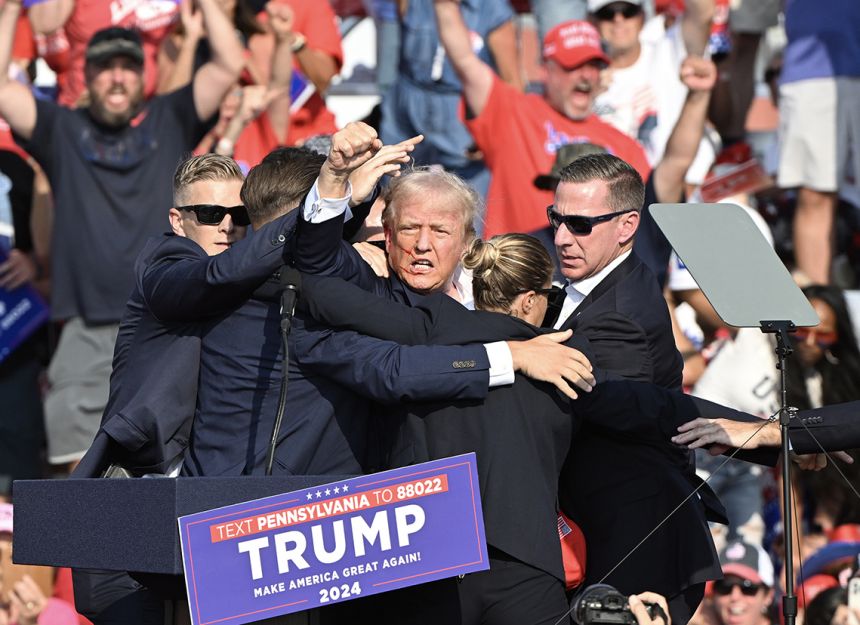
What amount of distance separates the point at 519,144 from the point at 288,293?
375 centimetres

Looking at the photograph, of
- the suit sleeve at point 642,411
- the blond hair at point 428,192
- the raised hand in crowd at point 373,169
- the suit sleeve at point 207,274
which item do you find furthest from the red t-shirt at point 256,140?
the suit sleeve at point 642,411

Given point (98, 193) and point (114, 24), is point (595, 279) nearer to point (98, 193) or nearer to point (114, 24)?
point (98, 193)

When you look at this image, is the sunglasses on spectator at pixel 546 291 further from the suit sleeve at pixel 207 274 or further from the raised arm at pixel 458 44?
the raised arm at pixel 458 44

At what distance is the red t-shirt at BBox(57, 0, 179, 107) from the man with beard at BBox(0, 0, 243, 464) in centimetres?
76

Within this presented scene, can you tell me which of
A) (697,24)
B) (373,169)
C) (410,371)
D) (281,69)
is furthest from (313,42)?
(410,371)

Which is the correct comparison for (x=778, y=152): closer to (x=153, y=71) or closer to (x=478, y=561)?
(x=153, y=71)

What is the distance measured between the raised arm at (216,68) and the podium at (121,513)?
393 cm

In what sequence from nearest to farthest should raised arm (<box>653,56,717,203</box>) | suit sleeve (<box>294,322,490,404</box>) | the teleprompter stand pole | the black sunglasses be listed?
the teleprompter stand pole, suit sleeve (<box>294,322,490,404</box>), the black sunglasses, raised arm (<box>653,56,717,203</box>)

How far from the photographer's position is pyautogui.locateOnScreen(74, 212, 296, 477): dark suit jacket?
4.18m

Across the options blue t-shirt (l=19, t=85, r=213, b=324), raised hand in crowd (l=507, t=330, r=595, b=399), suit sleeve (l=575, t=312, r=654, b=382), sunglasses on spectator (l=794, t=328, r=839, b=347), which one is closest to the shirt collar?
suit sleeve (l=575, t=312, r=654, b=382)

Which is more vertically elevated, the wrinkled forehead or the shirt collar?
the wrinkled forehead

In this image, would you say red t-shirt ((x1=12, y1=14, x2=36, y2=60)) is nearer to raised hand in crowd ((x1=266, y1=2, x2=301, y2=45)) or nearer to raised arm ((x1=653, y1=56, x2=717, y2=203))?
raised hand in crowd ((x1=266, y1=2, x2=301, y2=45))

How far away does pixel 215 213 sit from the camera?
16.0ft

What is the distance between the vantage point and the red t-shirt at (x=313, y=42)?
8695 mm
